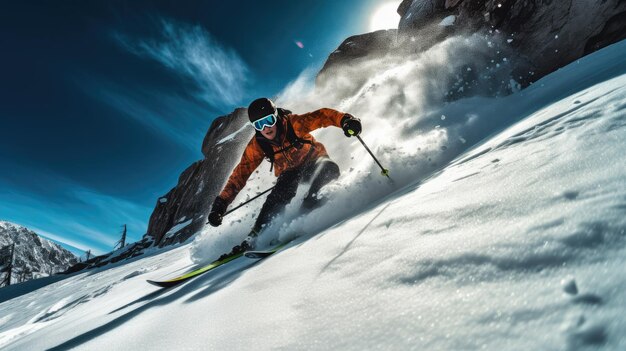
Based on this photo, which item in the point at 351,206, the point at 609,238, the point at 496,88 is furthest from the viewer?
the point at 496,88

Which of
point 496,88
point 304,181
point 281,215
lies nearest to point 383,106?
point 496,88

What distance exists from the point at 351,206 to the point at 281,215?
1.33 m

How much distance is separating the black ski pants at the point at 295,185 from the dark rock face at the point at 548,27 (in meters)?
7.69

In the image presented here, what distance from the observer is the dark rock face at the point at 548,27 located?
811 centimetres

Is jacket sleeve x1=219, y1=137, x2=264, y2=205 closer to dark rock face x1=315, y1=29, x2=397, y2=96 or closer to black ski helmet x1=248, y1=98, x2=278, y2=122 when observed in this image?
black ski helmet x1=248, y1=98, x2=278, y2=122

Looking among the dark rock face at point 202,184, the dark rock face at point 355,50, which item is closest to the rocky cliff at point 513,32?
the dark rock face at point 355,50

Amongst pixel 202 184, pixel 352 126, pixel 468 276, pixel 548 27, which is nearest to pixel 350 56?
pixel 548 27

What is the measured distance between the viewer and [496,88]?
29.3 feet

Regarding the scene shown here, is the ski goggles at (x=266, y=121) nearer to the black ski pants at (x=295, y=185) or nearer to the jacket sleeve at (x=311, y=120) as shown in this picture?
the jacket sleeve at (x=311, y=120)

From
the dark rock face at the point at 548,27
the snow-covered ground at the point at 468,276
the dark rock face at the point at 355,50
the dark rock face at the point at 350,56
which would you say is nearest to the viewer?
the snow-covered ground at the point at 468,276

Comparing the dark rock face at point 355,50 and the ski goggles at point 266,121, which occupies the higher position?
the dark rock face at point 355,50

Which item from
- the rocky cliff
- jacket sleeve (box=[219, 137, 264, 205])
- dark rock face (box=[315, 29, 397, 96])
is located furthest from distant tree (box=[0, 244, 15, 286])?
the rocky cliff

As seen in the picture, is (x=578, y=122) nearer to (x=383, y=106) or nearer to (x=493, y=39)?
(x=383, y=106)

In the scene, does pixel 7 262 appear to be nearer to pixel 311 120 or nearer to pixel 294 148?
pixel 294 148
